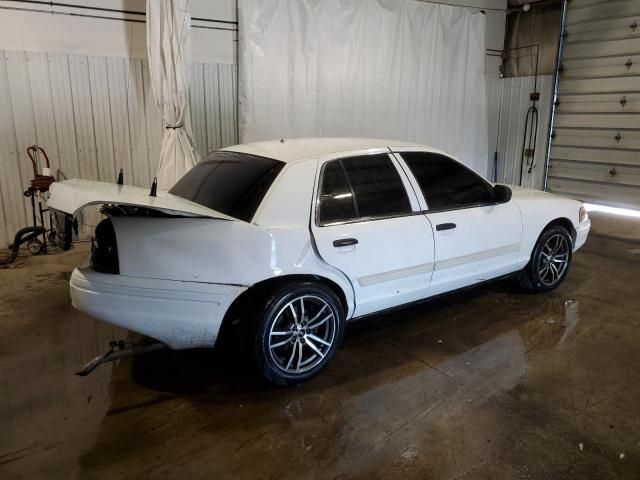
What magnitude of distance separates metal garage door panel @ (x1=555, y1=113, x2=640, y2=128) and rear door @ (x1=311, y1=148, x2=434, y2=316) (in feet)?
21.6

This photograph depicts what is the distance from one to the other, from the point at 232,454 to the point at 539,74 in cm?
925

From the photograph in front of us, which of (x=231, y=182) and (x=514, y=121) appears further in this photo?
(x=514, y=121)

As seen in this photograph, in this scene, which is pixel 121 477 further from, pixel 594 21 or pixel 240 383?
pixel 594 21

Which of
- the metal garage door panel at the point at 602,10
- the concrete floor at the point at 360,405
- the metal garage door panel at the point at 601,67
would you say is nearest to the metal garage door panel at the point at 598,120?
the metal garage door panel at the point at 601,67

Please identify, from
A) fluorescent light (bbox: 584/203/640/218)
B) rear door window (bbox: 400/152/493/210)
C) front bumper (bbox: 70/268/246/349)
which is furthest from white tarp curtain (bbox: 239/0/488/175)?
front bumper (bbox: 70/268/246/349)

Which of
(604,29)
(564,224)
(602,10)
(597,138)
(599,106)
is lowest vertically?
(564,224)

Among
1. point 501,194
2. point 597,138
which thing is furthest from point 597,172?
point 501,194

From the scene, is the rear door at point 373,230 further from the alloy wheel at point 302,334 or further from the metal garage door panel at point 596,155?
the metal garage door panel at point 596,155

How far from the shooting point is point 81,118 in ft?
19.3

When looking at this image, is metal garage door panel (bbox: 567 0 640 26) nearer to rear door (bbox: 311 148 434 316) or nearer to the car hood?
rear door (bbox: 311 148 434 316)

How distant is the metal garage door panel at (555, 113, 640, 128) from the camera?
26.2 ft

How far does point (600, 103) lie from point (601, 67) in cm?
60

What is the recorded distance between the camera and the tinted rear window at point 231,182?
290 centimetres

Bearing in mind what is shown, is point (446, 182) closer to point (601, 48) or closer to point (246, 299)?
point (246, 299)
